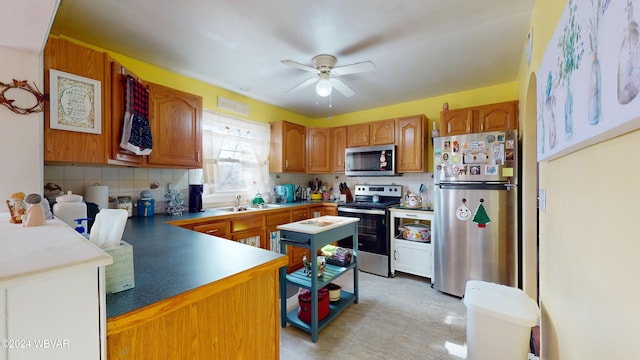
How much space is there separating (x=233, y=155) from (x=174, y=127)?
99cm

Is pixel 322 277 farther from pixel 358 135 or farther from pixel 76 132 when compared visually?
pixel 358 135

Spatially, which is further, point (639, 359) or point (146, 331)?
point (146, 331)

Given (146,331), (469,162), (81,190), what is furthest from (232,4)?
(469,162)

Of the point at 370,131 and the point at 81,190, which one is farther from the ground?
the point at 370,131

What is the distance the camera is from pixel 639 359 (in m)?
0.50

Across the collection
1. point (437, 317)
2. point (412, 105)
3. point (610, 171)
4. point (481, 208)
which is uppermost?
point (412, 105)

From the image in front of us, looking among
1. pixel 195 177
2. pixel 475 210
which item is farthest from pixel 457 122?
pixel 195 177

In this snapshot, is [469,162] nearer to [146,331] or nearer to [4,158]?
[146,331]

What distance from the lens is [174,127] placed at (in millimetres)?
2434

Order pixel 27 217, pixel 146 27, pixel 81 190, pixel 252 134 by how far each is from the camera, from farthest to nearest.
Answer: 1. pixel 252 134
2. pixel 81 190
3. pixel 146 27
4. pixel 27 217

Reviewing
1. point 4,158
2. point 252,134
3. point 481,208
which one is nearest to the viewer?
point 4,158

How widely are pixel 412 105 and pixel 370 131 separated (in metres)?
0.72

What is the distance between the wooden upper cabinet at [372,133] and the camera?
3.48 meters

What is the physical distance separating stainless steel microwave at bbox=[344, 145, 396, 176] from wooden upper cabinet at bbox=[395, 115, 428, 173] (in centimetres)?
12
